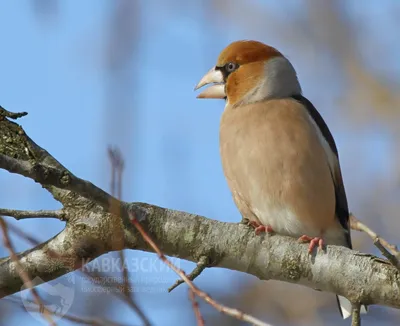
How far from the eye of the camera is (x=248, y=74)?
175 inches

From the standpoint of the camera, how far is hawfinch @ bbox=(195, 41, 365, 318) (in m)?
3.79

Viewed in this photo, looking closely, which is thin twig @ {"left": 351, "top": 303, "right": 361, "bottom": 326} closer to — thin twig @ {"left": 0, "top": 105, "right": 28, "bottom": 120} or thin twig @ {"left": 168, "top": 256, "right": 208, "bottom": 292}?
thin twig @ {"left": 168, "top": 256, "right": 208, "bottom": 292}

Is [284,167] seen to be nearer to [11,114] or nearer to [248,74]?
[248,74]

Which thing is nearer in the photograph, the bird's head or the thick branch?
the thick branch

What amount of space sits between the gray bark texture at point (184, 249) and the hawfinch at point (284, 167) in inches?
27.2

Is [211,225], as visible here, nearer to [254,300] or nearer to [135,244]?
[135,244]

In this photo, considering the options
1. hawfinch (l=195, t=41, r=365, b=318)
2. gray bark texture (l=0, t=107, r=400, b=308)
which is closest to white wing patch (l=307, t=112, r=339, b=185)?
hawfinch (l=195, t=41, r=365, b=318)

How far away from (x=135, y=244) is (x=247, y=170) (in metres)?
1.15

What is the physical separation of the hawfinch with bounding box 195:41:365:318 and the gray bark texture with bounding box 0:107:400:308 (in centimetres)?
69

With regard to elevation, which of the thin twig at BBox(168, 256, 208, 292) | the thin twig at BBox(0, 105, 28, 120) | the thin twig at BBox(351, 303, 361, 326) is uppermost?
the thin twig at BBox(0, 105, 28, 120)

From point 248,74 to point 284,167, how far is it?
88 centimetres

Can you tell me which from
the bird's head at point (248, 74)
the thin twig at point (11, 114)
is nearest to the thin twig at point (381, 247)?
the thin twig at point (11, 114)

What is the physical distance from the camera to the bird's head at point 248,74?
4367mm

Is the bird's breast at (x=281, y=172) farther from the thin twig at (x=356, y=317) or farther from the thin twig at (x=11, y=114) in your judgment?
the thin twig at (x=11, y=114)
